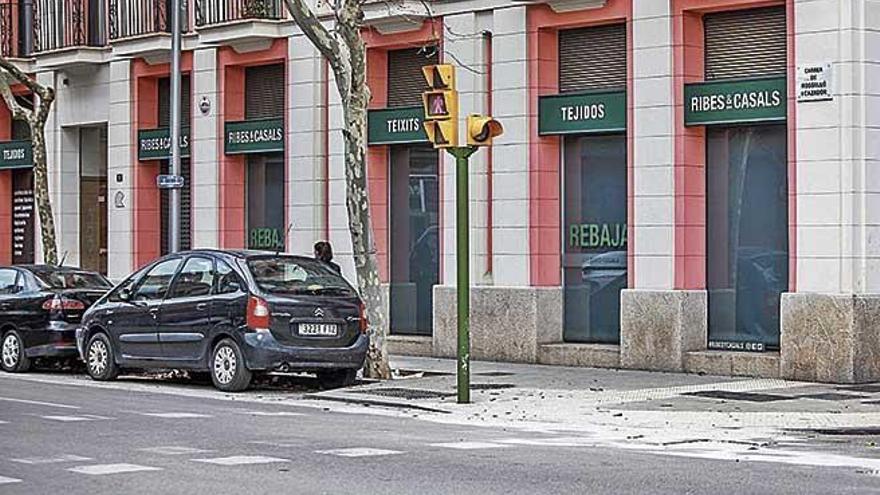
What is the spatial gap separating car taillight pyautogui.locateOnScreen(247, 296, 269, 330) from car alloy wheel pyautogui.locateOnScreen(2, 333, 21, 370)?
207 inches

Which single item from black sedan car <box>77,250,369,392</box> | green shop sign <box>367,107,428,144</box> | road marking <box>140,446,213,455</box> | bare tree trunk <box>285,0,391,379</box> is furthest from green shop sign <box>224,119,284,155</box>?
road marking <box>140,446,213,455</box>

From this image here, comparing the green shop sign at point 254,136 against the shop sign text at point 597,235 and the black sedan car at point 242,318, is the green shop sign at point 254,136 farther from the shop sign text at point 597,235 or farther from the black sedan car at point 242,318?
the black sedan car at point 242,318

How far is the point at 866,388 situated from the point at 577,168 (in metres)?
5.92

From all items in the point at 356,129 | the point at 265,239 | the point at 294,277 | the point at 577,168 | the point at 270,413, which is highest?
the point at 356,129

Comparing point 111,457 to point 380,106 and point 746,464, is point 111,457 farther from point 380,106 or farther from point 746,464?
point 380,106

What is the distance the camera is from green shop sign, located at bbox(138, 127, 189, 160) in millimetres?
30391

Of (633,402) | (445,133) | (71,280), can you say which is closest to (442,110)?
(445,133)

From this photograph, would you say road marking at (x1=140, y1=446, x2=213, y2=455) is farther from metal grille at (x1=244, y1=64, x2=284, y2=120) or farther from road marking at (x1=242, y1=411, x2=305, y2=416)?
metal grille at (x1=244, y1=64, x2=284, y2=120)

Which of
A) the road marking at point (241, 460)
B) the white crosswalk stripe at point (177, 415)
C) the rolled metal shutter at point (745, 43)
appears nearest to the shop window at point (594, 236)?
the rolled metal shutter at point (745, 43)

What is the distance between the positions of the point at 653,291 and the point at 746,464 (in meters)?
9.19

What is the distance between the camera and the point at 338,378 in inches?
814

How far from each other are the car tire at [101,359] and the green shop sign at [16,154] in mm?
12665

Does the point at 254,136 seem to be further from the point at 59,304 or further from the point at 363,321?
the point at 363,321

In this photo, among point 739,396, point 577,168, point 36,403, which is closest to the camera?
point 36,403
